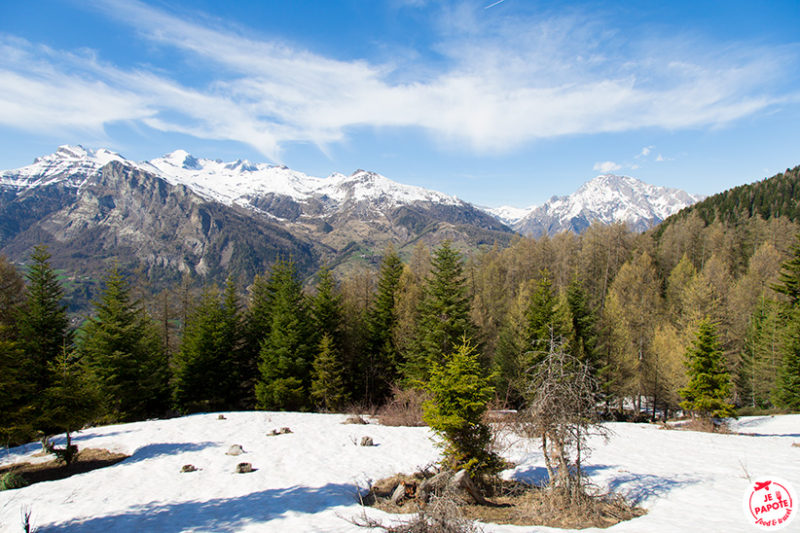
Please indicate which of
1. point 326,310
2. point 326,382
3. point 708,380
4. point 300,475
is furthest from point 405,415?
point 708,380

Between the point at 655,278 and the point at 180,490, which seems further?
the point at 655,278

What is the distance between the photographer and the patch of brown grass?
13.9m

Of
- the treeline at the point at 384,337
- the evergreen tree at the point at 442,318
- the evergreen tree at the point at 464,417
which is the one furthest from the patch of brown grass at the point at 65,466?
the evergreen tree at the point at 442,318

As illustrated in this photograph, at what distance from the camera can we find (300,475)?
13.3 m

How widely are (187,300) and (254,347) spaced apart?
34.4ft

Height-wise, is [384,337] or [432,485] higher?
[384,337]

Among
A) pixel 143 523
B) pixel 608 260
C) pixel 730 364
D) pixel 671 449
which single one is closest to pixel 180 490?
pixel 143 523

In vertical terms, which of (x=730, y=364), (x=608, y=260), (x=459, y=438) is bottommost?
(x=730, y=364)

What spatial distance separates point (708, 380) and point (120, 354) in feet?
127

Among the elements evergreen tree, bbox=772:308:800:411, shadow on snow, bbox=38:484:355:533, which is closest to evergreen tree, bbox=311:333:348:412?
shadow on snow, bbox=38:484:355:533

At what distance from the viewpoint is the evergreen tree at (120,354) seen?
87.2 ft

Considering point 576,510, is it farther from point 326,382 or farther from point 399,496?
point 326,382

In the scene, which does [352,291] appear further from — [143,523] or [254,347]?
[143,523]

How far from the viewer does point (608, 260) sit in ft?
176
